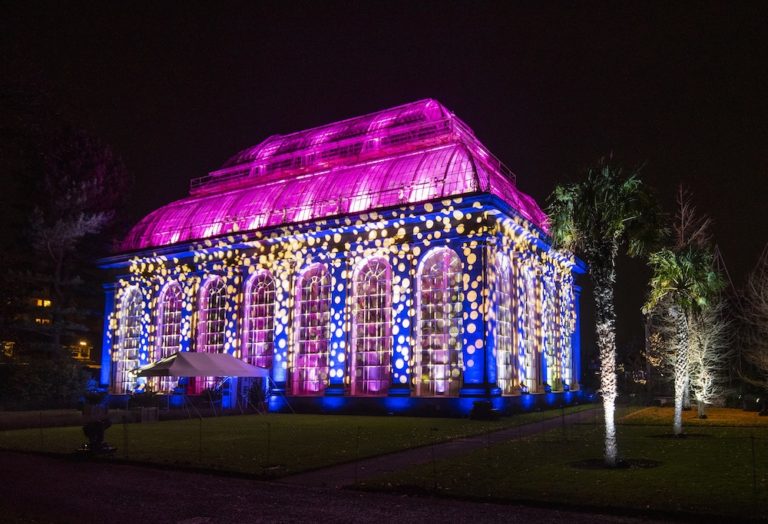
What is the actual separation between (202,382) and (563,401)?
2394cm

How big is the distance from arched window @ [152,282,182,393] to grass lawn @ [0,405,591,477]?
14.1 m

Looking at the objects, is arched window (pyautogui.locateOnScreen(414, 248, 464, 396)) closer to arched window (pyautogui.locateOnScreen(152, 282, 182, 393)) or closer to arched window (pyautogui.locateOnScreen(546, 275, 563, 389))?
arched window (pyautogui.locateOnScreen(546, 275, 563, 389))

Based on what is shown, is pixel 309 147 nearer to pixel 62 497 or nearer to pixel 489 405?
pixel 489 405

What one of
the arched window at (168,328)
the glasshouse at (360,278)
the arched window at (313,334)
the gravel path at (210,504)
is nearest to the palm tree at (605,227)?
the gravel path at (210,504)

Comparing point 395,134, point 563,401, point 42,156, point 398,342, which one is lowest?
point 563,401

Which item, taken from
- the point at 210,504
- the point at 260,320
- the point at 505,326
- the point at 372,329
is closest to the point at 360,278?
the point at 372,329

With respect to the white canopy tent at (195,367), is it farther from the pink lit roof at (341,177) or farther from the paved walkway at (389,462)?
the paved walkway at (389,462)

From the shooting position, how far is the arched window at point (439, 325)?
116 feet

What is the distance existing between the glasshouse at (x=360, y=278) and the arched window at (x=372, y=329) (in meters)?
0.08

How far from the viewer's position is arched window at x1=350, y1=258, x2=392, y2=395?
1486 inches

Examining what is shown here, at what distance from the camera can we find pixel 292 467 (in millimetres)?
16344

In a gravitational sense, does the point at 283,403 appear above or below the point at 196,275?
below

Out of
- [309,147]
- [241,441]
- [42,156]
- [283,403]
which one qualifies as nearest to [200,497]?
[42,156]

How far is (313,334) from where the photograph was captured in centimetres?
4050
